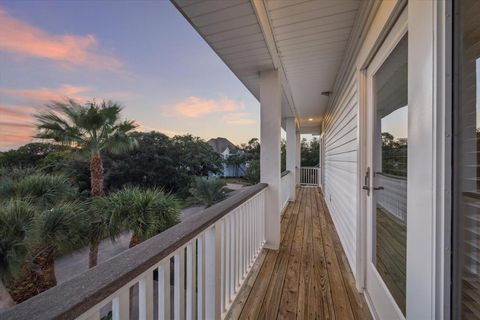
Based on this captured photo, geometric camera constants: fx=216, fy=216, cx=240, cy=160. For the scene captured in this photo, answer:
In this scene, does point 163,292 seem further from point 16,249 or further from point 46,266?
point 46,266

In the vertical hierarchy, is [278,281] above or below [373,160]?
below

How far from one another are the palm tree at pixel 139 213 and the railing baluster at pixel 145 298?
3.16 m

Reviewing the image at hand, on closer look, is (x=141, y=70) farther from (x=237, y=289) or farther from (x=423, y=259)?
(x=423, y=259)

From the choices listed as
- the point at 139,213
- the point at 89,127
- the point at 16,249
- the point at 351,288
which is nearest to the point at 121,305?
the point at 351,288

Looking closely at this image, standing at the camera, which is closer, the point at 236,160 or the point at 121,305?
the point at 121,305

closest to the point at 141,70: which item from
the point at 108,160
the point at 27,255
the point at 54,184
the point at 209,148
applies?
the point at 54,184

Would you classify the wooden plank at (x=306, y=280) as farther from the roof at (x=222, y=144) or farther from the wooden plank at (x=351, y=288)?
the roof at (x=222, y=144)

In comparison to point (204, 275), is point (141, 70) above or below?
above

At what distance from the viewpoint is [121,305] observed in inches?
25.1

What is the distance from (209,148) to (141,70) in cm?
1077

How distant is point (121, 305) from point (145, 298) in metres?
0.13

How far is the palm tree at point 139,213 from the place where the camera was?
3666 millimetres

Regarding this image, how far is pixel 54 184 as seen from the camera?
414 centimetres

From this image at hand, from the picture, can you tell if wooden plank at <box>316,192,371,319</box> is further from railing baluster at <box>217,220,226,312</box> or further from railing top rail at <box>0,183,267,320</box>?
railing top rail at <box>0,183,267,320</box>
